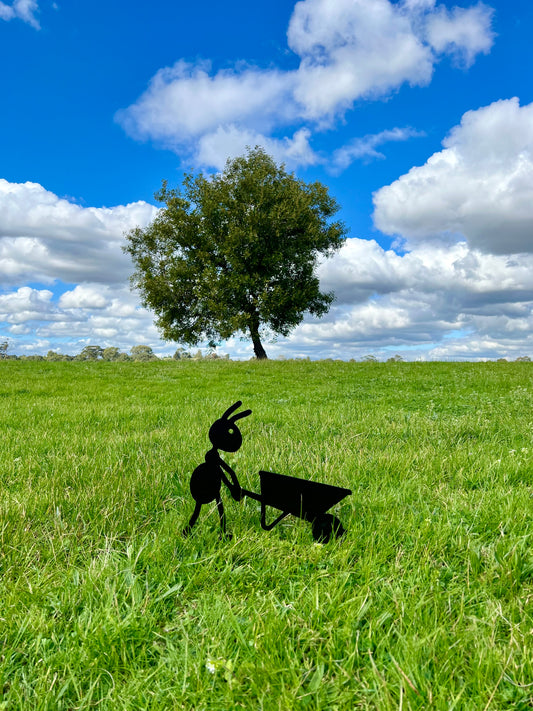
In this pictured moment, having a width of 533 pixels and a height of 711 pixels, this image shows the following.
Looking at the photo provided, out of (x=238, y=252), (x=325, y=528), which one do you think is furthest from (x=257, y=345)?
(x=325, y=528)

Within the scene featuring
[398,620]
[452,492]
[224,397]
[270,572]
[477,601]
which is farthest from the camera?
[224,397]

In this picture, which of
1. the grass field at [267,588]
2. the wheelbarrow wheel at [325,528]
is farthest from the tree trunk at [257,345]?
the wheelbarrow wheel at [325,528]

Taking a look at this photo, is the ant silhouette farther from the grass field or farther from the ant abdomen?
the grass field

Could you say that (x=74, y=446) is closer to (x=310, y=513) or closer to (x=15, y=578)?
(x=15, y=578)

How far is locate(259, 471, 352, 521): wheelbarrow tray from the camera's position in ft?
9.39

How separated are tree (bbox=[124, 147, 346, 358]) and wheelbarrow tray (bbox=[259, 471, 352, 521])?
31329 millimetres

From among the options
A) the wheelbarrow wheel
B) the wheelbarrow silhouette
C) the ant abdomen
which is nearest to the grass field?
the wheelbarrow wheel

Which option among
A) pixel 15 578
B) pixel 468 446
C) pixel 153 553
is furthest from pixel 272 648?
pixel 468 446

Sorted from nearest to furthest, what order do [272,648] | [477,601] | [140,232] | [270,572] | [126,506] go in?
[272,648] → [477,601] → [270,572] → [126,506] → [140,232]

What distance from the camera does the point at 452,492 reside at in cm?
444

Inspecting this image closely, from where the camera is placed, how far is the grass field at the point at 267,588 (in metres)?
2.06

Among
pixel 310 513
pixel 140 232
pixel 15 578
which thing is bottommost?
pixel 15 578

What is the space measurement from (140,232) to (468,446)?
128 feet

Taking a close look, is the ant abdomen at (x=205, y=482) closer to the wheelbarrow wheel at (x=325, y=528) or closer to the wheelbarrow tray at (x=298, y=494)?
the wheelbarrow tray at (x=298, y=494)
